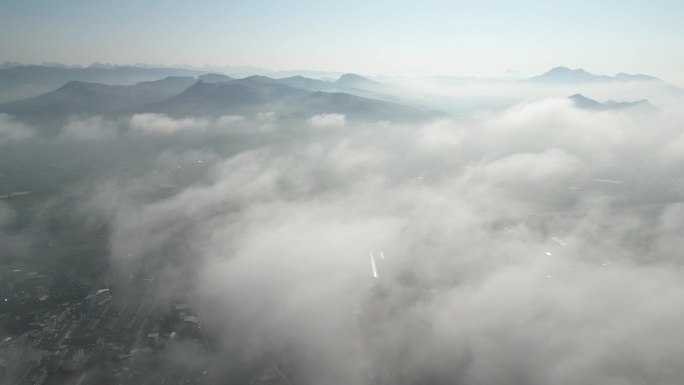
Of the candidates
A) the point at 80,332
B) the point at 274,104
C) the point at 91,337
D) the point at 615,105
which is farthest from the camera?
the point at 274,104

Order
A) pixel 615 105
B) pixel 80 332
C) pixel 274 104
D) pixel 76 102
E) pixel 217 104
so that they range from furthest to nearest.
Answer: pixel 274 104, pixel 217 104, pixel 76 102, pixel 615 105, pixel 80 332

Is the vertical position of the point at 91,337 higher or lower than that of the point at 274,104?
lower

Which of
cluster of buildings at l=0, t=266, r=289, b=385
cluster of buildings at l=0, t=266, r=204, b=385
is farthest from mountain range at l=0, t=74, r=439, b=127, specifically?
cluster of buildings at l=0, t=266, r=289, b=385

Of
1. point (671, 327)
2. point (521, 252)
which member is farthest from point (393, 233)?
point (671, 327)

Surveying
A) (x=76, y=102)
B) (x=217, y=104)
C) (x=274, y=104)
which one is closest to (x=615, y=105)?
(x=274, y=104)

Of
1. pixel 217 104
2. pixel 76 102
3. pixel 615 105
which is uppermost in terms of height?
pixel 615 105

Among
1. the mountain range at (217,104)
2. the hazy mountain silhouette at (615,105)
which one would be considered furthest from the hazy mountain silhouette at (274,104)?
the hazy mountain silhouette at (615,105)

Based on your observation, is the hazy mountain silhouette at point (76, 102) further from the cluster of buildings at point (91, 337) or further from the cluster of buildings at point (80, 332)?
the cluster of buildings at point (91, 337)

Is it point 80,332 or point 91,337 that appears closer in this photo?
point 91,337

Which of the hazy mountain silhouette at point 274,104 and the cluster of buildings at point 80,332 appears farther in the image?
the hazy mountain silhouette at point 274,104

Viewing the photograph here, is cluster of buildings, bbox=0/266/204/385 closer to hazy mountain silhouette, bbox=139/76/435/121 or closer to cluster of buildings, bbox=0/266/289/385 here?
cluster of buildings, bbox=0/266/289/385

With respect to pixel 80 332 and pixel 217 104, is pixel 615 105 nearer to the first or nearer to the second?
pixel 217 104

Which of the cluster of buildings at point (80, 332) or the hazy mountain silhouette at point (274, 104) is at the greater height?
the hazy mountain silhouette at point (274, 104)
